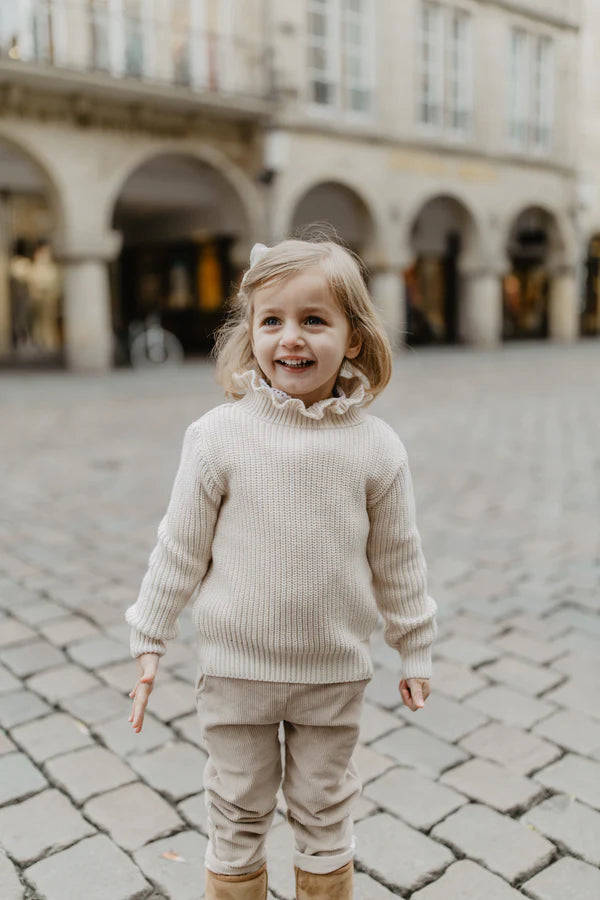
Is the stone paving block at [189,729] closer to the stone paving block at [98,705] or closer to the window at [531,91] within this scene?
the stone paving block at [98,705]

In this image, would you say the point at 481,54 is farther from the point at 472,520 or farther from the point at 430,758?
the point at 430,758

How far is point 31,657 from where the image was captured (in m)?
3.16

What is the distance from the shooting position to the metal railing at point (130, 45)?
523 inches

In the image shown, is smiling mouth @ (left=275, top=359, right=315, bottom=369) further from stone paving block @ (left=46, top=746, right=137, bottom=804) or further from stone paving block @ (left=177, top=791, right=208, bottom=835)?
stone paving block @ (left=46, top=746, right=137, bottom=804)

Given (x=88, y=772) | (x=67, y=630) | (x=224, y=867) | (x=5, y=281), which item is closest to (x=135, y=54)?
(x=5, y=281)

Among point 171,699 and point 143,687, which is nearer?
point 143,687

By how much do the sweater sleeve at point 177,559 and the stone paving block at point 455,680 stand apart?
151 cm

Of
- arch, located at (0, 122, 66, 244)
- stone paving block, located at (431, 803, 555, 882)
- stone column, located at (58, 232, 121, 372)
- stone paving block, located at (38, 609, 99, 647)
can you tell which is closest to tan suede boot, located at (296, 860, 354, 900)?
stone paving block, located at (431, 803, 555, 882)

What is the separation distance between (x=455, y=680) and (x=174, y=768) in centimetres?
105

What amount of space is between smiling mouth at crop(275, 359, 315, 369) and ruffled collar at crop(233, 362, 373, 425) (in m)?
0.05

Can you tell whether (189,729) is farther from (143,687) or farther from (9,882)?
(143,687)

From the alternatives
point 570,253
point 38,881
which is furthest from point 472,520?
point 570,253

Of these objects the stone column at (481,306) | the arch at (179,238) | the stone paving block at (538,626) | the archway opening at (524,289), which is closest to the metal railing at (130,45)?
the arch at (179,238)

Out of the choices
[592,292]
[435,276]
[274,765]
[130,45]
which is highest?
[130,45]
